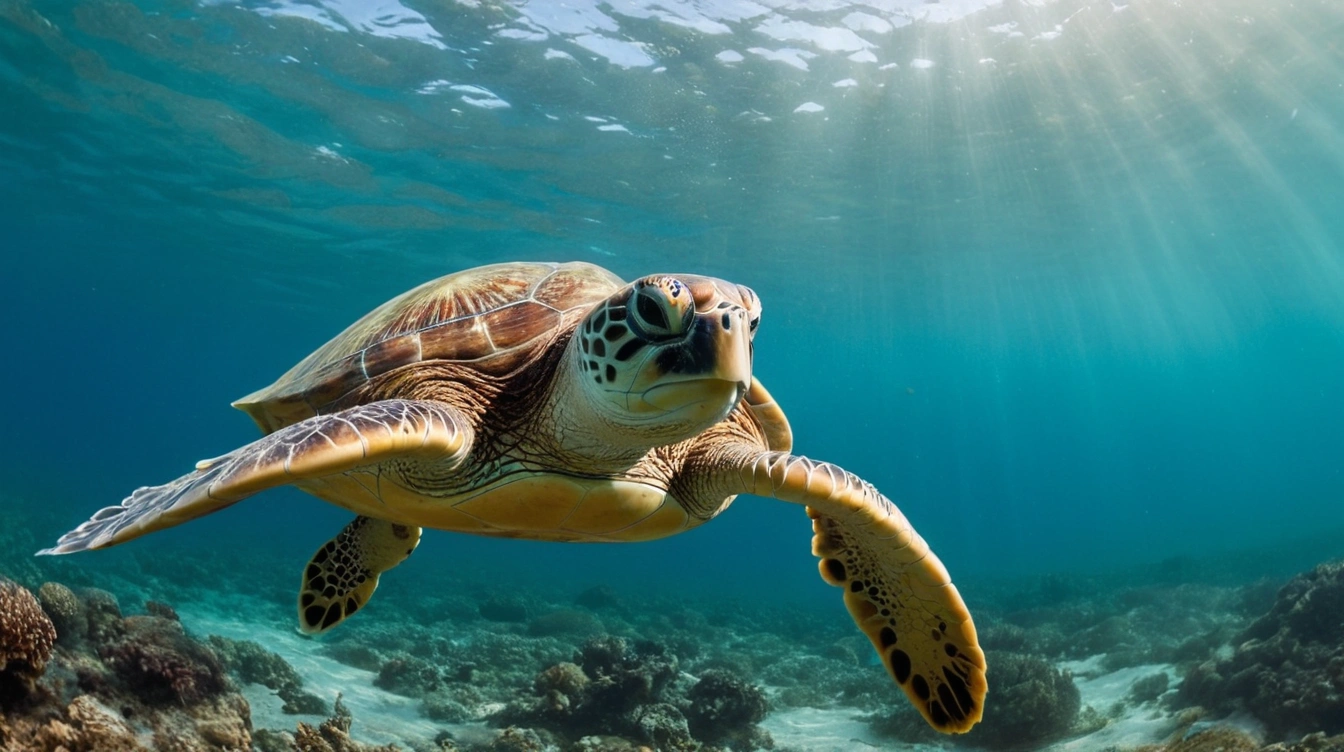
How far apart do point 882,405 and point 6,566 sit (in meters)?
117

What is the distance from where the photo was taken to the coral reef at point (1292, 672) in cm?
552

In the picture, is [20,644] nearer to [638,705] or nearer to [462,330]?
[462,330]

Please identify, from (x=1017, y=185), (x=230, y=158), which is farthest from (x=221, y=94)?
(x=1017, y=185)

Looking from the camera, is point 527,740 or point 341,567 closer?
point 341,567

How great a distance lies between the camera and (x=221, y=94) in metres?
16.1

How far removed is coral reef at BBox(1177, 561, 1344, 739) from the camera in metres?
5.52

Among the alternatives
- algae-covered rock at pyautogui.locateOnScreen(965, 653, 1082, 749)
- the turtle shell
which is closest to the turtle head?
the turtle shell

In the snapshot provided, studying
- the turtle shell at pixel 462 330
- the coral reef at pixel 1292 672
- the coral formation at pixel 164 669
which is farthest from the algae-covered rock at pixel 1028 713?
the coral formation at pixel 164 669

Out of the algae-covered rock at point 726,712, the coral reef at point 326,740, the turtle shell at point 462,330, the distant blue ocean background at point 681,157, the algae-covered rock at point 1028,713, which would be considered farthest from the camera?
the distant blue ocean background at point 681,157

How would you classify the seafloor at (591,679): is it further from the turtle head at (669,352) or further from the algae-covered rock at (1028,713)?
the turtle head at (669,352)

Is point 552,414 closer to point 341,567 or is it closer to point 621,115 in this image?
point 341,567

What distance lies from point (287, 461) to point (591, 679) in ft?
19.8

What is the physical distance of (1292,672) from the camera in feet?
20.1

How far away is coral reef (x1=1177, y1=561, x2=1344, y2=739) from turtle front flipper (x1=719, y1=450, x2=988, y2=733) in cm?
424
